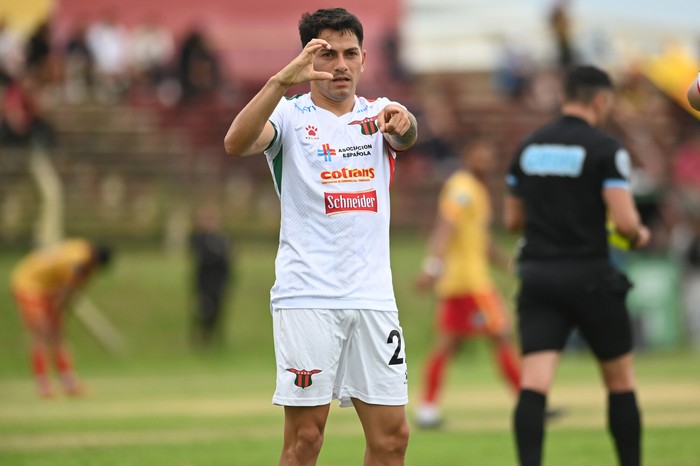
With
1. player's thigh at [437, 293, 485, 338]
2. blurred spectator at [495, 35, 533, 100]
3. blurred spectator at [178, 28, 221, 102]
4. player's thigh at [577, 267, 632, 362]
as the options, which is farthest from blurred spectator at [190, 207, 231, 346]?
player's thigh at [577, 267, 632, 362]

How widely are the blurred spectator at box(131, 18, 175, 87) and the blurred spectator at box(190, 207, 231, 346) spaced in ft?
26.8

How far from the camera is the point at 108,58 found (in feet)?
104

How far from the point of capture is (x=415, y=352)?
24484 millimetres

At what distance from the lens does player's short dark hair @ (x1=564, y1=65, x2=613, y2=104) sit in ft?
27.3

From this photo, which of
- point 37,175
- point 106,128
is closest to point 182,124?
point 106,128

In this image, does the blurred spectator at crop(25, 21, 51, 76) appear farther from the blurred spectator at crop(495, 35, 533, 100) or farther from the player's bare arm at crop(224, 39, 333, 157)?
the player's bare arm at crop(224, 39, 333, 157)

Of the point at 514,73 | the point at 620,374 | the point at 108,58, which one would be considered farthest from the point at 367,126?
the point at 514,73

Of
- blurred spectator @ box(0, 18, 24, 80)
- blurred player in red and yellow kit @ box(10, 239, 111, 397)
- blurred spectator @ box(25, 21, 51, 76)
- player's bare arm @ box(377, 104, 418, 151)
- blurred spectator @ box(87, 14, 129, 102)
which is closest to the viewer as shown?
player's bare arm @ box(377, 104, 418, 151)

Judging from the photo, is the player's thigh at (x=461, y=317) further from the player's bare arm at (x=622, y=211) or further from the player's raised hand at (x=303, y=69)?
the player's raised hand at (x=303, y=69)

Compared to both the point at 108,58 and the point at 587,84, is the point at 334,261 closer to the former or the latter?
the point at 587,84

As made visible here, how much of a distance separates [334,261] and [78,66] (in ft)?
85.6

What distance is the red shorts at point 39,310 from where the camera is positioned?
60.0ft

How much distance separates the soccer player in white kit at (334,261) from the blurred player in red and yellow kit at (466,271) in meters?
6.76

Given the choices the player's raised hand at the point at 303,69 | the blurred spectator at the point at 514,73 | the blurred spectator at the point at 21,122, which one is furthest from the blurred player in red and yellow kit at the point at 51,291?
the blurred spectator at the point at 514,73
